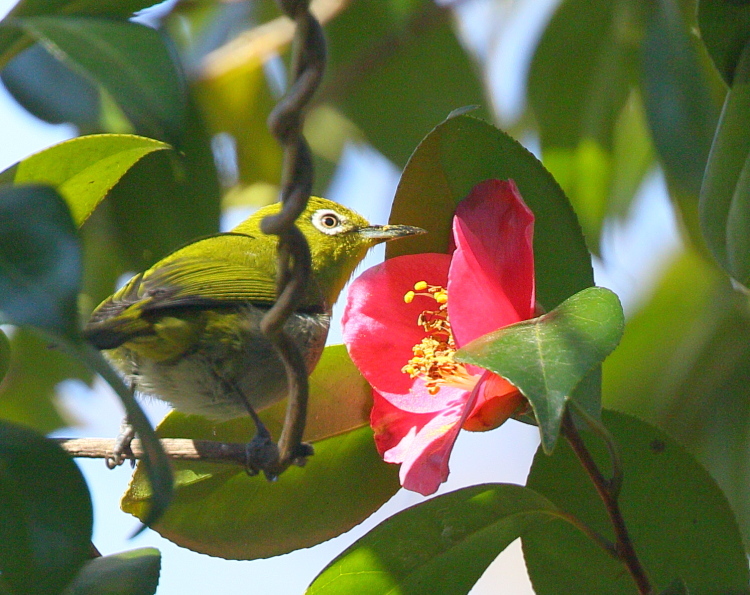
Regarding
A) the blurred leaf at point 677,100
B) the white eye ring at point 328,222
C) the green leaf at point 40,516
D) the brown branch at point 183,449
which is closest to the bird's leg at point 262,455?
the brown branch at point 183,449

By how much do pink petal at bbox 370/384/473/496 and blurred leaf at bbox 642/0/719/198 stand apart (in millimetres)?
1178

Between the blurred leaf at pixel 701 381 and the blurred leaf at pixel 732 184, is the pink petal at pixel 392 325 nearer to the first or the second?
the blurred leaf at pixel 732 184

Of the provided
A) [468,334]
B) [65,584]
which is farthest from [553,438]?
[65,584]


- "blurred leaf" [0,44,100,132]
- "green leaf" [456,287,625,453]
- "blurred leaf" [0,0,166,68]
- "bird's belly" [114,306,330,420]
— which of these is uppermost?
"blurred leaf" [0,0,166,68]

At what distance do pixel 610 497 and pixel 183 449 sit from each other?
937mm

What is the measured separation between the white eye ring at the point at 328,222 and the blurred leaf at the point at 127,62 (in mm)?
2125

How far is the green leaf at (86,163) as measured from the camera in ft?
6.30

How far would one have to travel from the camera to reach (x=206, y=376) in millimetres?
3035

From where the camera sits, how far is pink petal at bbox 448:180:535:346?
63.1 inches

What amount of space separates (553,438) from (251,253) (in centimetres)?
253

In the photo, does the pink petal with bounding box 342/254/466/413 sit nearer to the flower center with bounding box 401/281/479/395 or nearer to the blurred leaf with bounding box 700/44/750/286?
the flower center with bounding box 401/281/479/395

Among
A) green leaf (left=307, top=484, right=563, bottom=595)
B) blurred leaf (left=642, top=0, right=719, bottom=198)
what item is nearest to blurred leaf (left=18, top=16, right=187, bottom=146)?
green leaf (left=307, top=484, right=563, bottom=595)

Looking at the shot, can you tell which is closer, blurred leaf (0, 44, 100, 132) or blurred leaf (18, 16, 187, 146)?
blurred leaf (18, 16, 187, 146)

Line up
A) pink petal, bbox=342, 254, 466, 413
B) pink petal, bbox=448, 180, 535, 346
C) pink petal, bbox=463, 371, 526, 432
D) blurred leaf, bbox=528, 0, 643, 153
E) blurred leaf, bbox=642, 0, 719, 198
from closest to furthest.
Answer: pink petal, bbox=448, 180, 535, 346
pink petal, bbox=463, 371, 526, 432
pink petal, bbox=342, 254, 466, 413
blurred leaf, bbox=642, 0, 719, 198
blurred leaf, bbox=528, 0, 643, 153
